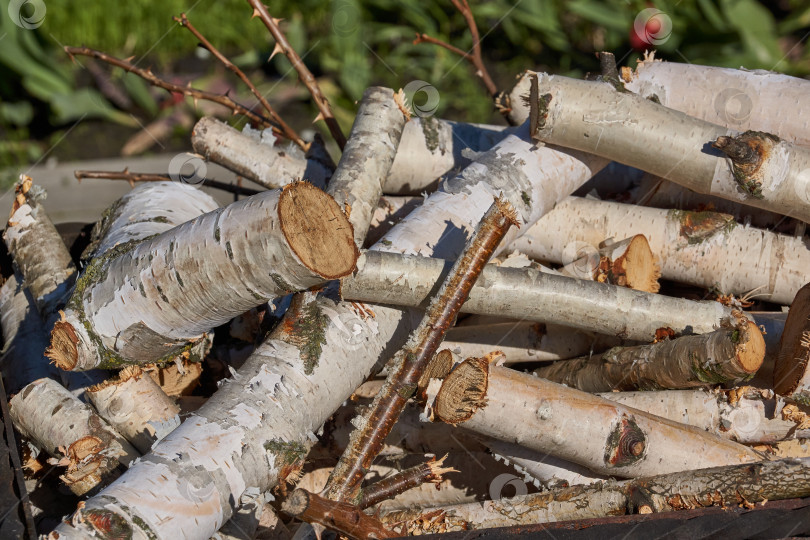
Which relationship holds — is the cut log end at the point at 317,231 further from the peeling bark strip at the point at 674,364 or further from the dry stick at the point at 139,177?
the dry stick at the point at 139,177

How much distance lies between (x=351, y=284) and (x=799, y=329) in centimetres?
124

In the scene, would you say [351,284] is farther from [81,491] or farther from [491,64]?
[491,64]

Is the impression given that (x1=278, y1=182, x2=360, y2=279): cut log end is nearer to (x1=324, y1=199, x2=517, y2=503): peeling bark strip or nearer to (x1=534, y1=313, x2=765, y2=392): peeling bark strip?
(x1=324, y1=199, x2=517, y2=503): peeling bark strip

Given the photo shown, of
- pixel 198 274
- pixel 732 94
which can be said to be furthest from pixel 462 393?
pixel 732 94

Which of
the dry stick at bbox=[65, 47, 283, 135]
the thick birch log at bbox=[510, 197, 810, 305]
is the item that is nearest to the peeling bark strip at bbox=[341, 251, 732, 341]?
the thick birch log at bbox=[510, 197, 810, 305]

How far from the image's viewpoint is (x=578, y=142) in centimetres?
248

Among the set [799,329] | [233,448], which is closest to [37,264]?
[233,448]

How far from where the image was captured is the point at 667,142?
2439 mm

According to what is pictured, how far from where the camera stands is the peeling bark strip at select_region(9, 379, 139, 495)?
206 cm

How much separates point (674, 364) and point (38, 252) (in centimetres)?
209

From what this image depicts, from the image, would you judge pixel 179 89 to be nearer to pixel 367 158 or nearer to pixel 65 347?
pixel 367 158

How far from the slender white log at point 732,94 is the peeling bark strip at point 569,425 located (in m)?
1.13

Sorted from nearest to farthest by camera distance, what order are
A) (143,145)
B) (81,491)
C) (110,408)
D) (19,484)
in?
(19,484), (81,491), (110,408), (143,145)

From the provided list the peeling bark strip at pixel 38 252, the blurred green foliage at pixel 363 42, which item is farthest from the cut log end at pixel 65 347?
the blurred green foliage at pixel 363 42
